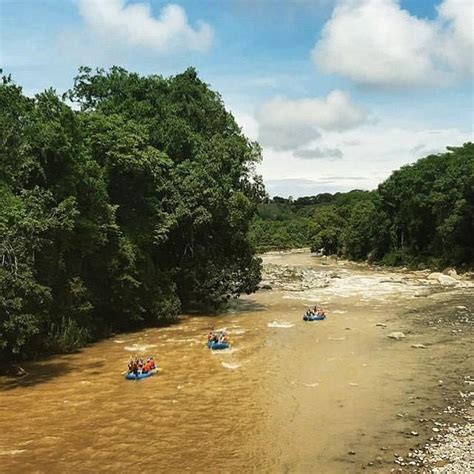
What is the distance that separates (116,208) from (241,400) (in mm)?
12689

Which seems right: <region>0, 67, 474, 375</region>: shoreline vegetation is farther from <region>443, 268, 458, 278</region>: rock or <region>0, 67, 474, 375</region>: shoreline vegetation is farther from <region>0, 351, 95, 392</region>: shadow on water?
<region>443, 268, 458, 278</region>: rock

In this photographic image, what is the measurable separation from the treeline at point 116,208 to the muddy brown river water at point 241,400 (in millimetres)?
2285

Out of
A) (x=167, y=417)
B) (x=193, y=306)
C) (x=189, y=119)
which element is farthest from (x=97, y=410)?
(x=189, y=119)

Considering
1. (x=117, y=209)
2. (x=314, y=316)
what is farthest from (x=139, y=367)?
(x=314, y=316)

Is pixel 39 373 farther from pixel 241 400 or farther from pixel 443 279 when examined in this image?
pixel 443 279

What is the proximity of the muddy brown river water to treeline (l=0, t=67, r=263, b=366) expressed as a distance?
2.29 m

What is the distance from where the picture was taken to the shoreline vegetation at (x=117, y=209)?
20.8 meters

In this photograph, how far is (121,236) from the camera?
27.9 m

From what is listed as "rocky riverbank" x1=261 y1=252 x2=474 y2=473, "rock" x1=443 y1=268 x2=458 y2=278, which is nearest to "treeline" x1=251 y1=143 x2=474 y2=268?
"rock" x1=443 y1=268 x2=458 y2=278

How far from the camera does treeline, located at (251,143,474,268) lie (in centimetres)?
5506

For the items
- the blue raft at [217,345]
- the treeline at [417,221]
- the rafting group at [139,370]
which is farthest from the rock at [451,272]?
the rafting group at [139,370]

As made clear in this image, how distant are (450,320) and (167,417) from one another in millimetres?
19802

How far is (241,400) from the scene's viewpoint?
18.3m

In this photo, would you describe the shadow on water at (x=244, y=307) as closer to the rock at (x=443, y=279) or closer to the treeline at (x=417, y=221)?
the treeline at (x=417, y=221)
